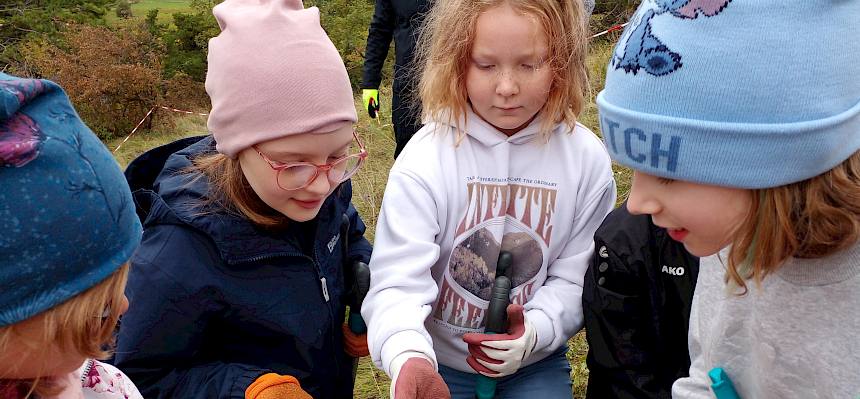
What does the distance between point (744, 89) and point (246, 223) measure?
127cm

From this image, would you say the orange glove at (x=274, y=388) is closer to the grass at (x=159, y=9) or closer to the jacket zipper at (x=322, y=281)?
the jacket zipper at (x=322, y=281)

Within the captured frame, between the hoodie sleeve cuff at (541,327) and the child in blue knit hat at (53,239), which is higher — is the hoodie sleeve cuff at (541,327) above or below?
below

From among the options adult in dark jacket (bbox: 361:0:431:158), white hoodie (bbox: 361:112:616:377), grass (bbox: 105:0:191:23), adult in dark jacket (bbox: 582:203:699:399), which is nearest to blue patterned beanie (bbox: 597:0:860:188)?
adult in dark jacket (bbox: 582:203:699:399)

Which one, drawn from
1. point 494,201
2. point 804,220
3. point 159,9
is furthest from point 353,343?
point 159,9

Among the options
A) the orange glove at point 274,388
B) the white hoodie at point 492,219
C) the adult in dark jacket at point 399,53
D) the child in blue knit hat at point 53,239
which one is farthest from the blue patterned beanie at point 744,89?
the adult in dark jacket at point 399,53

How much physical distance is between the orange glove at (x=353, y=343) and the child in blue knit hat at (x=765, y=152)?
1.07 metres

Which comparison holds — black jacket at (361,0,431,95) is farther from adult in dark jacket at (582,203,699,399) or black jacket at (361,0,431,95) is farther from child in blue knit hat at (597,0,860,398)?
child in blue knit hat at (597,0,860,398)

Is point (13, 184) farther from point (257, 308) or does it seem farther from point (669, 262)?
point (669, 262)

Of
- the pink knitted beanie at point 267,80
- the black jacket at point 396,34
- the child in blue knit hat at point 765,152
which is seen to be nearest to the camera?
the child in blue knit hat at point 765,152

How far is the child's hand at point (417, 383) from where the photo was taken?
5.82 ft

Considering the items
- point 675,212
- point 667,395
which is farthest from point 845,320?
point 667,395

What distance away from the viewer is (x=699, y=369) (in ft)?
5.81

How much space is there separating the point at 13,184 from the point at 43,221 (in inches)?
2.9

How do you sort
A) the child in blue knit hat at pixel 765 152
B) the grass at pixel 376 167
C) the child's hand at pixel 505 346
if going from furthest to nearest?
the grass at pixel 376 167
the child's hand at pixel 505 346
the child in blue knit hat at pixel 765 152
